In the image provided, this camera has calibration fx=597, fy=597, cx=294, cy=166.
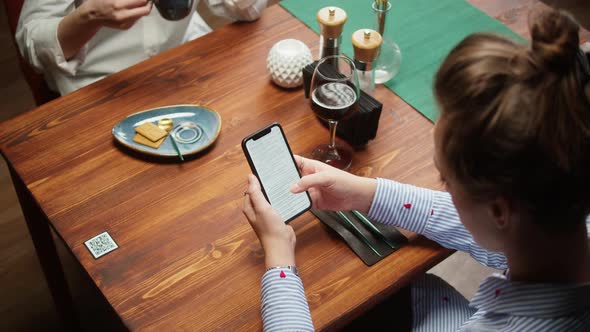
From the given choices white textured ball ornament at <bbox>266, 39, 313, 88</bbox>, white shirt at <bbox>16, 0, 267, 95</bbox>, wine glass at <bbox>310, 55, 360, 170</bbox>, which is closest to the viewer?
wine glass at <bbox>310, 55, 360, 170</bbox>

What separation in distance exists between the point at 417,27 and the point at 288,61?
44 centimetres

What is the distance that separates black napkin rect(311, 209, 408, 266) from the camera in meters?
1.10

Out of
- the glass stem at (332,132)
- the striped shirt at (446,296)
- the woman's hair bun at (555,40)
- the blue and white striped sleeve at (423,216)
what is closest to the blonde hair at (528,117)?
the woman's hair bun at (555,40)

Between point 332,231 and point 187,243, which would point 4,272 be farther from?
point 332,231

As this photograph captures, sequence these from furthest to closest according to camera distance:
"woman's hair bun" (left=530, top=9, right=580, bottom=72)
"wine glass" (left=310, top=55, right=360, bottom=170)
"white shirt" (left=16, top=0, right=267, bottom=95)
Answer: "white shirt" (left=16, top=0, right=267, bottom=95) → "wine glass" (left=310, top=55, right=360, bottom=170) → "woman's hair bun" (left=530, top=9, right=580, bottom=72)

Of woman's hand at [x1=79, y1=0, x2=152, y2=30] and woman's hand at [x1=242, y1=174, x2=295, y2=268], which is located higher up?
woman's hand at [x1=79, y1=0, x2=152, y2=30]

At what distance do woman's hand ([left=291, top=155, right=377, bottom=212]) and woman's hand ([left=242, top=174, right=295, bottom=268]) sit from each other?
98mm

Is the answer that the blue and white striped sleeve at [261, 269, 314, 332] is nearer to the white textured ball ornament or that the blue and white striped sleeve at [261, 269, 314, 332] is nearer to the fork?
the fork

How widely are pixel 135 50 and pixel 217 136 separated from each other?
0.56 metres

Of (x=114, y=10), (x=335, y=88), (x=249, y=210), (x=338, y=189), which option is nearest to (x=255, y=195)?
(x=249, y=210)

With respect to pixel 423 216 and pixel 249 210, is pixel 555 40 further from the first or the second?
pixel 249 210

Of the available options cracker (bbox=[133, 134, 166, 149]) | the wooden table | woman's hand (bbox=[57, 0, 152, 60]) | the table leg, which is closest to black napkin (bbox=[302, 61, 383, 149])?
the wooden table

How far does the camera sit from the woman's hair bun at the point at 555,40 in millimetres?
728

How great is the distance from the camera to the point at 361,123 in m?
1.24
